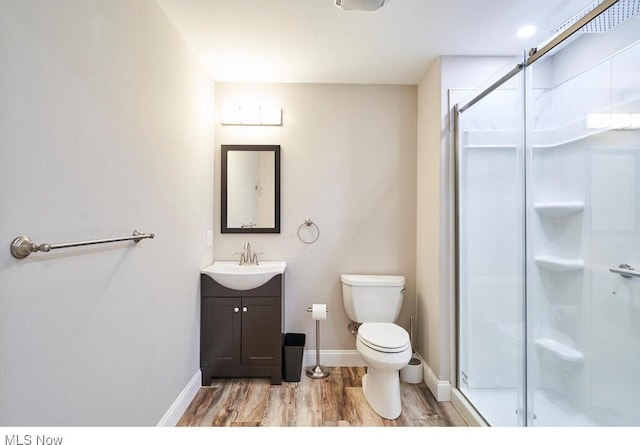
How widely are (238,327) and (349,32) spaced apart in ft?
6.80

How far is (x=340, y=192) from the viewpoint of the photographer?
97.6 inches

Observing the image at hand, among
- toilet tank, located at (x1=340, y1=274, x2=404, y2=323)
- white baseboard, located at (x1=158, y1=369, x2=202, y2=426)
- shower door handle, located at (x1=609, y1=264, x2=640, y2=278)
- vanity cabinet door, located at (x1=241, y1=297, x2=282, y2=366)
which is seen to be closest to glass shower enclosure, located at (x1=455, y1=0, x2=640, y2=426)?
shower door handle, located at (x1=609, y1=264, x2=640, y2=278)

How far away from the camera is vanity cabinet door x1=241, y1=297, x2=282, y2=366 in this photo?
212 centimetres

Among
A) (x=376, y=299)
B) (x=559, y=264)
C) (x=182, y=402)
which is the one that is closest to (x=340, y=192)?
(x=376, y=299)

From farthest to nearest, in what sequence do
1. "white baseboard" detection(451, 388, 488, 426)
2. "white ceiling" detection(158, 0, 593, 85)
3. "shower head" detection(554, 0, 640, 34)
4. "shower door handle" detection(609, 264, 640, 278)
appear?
"white baseboard" detection(451, 388, 488, 426), "white ceiling" detection(158, 0, 593, 85), "shower door handle" detection(609, 264, 640, 278), "shower head" detection(554, 0, 640, 34)

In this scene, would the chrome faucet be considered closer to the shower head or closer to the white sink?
the white sink

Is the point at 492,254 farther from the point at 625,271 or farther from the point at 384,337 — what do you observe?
the point at 384,337

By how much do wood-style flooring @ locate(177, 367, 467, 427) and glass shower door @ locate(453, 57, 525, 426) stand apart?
31 cm

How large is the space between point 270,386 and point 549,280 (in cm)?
192

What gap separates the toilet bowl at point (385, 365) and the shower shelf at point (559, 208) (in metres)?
1.09

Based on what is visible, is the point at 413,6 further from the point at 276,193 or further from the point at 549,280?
the point at 549,280

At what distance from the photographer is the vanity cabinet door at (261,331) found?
2115 mm

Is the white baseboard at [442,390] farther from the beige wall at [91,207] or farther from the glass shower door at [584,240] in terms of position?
the beige wall at [91,207]

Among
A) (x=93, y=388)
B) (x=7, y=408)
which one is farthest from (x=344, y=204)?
(x=7, y=408)
